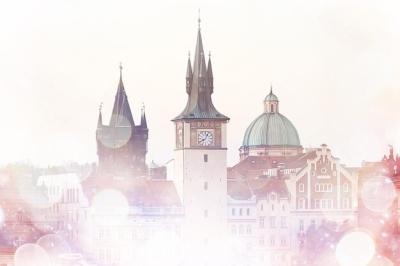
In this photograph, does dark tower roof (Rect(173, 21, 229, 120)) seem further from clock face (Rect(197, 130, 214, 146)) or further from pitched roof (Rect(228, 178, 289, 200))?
pitched roof (Rect(228, 178, 289, 200))

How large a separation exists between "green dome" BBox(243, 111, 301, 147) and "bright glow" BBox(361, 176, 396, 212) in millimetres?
20788

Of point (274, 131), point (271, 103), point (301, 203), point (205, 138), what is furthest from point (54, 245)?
point (271, 103)

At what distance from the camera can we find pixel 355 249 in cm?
6944

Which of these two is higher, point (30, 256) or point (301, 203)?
point (301, 203)

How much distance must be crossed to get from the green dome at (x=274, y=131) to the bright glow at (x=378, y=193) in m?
20.8

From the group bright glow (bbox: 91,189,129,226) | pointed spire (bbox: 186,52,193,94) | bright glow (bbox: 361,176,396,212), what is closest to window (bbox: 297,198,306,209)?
bright glow (bbox: 361,176,396,212)

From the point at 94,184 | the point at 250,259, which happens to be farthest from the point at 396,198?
the point at 94,184

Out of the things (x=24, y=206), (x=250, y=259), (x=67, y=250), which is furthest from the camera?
(x=24, y=206)

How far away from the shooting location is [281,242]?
285ft

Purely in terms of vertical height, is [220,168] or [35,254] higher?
[220,168]

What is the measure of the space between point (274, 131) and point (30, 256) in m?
45.5

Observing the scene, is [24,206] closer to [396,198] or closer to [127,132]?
[127,132]

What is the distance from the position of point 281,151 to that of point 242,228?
24.3 m

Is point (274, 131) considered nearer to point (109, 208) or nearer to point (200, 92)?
point (200, 92)
